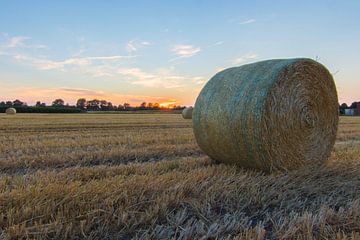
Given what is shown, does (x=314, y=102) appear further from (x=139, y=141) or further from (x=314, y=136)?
(x=139, y=141)

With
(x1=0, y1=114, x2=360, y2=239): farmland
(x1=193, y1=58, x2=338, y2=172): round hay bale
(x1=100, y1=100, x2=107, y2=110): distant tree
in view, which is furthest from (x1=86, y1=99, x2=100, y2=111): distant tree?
(x1=0, y1=114, x2=360, y2=239): farmland

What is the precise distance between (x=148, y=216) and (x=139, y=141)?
5.88 meters

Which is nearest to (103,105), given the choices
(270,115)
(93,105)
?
(93,105)

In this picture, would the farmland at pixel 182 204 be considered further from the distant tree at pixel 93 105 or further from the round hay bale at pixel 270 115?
the distant tree at pixel 93 105

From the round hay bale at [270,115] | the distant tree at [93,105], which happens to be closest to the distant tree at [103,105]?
the distant tree at [93,105]

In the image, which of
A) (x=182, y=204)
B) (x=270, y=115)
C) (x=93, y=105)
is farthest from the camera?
(x=93, y=105)

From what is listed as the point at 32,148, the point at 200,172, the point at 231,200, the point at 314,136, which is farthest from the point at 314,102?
the point at 32,148

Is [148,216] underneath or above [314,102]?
underneath

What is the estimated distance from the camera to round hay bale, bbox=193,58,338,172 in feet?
17.4

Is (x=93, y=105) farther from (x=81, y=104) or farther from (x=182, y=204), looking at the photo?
(x=182, y=204)

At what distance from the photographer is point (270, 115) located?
5.30 metres

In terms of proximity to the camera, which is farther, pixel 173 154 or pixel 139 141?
pixel 139 141

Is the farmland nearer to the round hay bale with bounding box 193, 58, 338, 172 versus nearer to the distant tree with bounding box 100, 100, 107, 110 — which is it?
the round hay bale with bounding box 193, 58, 338, 172

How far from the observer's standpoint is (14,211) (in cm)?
321
